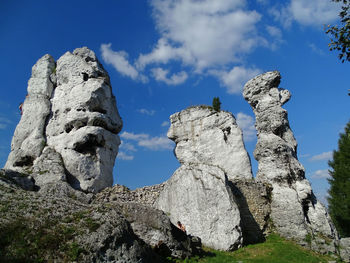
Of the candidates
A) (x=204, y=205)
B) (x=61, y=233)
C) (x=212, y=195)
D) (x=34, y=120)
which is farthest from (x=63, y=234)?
(x=34, y=120)

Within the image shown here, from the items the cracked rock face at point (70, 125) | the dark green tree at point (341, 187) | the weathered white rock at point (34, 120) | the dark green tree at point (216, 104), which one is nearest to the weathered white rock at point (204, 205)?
the cracked rock face at point (70, 125)

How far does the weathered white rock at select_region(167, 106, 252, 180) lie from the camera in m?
21.2

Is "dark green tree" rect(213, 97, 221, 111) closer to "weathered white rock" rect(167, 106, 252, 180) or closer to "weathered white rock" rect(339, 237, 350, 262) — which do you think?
"weathered white rock" rect(167, 106, 252, 180)

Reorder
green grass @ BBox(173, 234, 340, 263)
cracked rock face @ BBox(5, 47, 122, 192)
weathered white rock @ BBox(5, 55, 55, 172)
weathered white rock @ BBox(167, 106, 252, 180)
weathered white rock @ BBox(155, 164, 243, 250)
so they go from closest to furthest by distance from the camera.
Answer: green grass @ BBox(173, 234, 340, 263), weathered white rock @ BBox(155, 164, 243, 250), cracked rock face @ BBox(5, 47, 122, 192), weathered white rock @ BBox(5, 55, 55, 172), weathered white rock @ BBox(167, 106, 252, 180)

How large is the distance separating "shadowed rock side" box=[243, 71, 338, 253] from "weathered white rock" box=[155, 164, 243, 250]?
4.61 meters

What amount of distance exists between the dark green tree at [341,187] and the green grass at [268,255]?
1130 centimetres

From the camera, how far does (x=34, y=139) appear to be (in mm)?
19734

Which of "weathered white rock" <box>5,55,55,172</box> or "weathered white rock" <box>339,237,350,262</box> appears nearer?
"weathered white rock" <box>339,237,350,262</box>

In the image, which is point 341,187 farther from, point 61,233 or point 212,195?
point 61,233

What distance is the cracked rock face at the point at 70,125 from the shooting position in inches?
703

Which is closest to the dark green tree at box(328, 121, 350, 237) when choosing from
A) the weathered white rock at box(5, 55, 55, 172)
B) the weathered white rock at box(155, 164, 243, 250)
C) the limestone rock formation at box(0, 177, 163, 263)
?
the weathered white rock at box(155, 164, 243, 250)

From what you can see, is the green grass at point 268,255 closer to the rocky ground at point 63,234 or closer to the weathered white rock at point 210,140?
the rocky ground at point 63,234

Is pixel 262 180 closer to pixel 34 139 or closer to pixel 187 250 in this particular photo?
pixel 187 250

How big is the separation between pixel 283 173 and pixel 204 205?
277 inches
